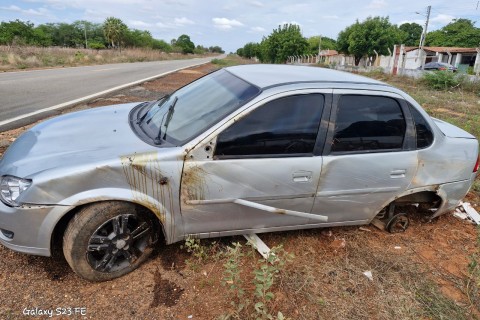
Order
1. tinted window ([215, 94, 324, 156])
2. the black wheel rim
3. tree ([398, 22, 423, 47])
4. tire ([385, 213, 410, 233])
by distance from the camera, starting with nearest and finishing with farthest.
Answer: the black wheel rim
tinted window ([215, 94, 324, 156])
tire ([385, 213, 410, 233])
tree ([398, 22, 423, 47])

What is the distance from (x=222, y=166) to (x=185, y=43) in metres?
147

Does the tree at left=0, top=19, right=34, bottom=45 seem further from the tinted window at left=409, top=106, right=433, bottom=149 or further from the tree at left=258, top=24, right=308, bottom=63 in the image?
the tinted window at left=409, top=106, right=433, bottom=149

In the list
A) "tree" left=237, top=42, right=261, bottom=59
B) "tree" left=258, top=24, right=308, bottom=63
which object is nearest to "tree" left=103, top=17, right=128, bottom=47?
"tree" left=237, top=42, right=261, bottom=59

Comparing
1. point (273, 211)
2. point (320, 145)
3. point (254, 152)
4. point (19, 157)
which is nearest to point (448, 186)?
point (320, 145)

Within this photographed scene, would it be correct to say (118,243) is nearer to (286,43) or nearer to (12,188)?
(12,188)

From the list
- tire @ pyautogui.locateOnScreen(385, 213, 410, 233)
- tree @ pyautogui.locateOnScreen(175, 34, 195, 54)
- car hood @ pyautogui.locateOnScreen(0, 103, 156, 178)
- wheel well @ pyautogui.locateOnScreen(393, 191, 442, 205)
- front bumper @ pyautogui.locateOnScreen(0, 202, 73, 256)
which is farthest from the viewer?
tree @ pyautogui.locateOnScreen(175, 34, 195, 54)

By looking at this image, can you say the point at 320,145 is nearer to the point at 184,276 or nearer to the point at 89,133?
the point at 184,276

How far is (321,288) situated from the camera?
277cm

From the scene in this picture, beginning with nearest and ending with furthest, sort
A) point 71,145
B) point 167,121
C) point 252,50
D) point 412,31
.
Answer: point 71,145, point 167,121, point 412,31, point 252,50

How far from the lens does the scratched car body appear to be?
240cm

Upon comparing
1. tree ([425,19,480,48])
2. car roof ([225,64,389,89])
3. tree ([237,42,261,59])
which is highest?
tree ([425,19,480,48])

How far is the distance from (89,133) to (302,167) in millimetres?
1777

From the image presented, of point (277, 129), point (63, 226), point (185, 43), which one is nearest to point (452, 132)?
point (277, 129)

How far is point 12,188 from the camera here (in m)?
2.35
